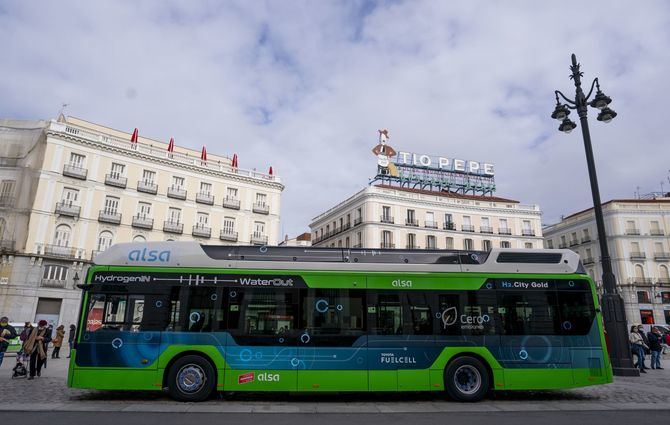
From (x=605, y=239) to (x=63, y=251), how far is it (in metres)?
36.1

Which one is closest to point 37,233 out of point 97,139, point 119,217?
point 119,217

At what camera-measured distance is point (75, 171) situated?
3534 cm

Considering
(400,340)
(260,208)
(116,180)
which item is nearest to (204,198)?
(260,208)

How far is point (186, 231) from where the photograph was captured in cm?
3972

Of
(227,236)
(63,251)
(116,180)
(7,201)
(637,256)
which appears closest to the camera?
(7,201)

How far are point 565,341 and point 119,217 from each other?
36099mm

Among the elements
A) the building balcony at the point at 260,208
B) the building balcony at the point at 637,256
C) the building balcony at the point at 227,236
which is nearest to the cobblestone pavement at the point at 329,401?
the building balcony at the point at 227,236

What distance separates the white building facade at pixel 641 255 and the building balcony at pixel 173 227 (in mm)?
47311

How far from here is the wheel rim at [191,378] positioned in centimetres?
884

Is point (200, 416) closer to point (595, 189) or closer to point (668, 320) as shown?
point (595, 189)

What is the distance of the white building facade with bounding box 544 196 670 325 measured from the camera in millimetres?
49219

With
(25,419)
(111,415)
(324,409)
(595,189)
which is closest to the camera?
(25,419)

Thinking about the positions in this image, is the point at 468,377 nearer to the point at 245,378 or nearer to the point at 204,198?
the point at 245,378

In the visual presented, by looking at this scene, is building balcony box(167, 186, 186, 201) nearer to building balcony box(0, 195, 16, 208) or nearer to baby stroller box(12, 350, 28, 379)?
building balcony box(0, 195, 16, 208)
